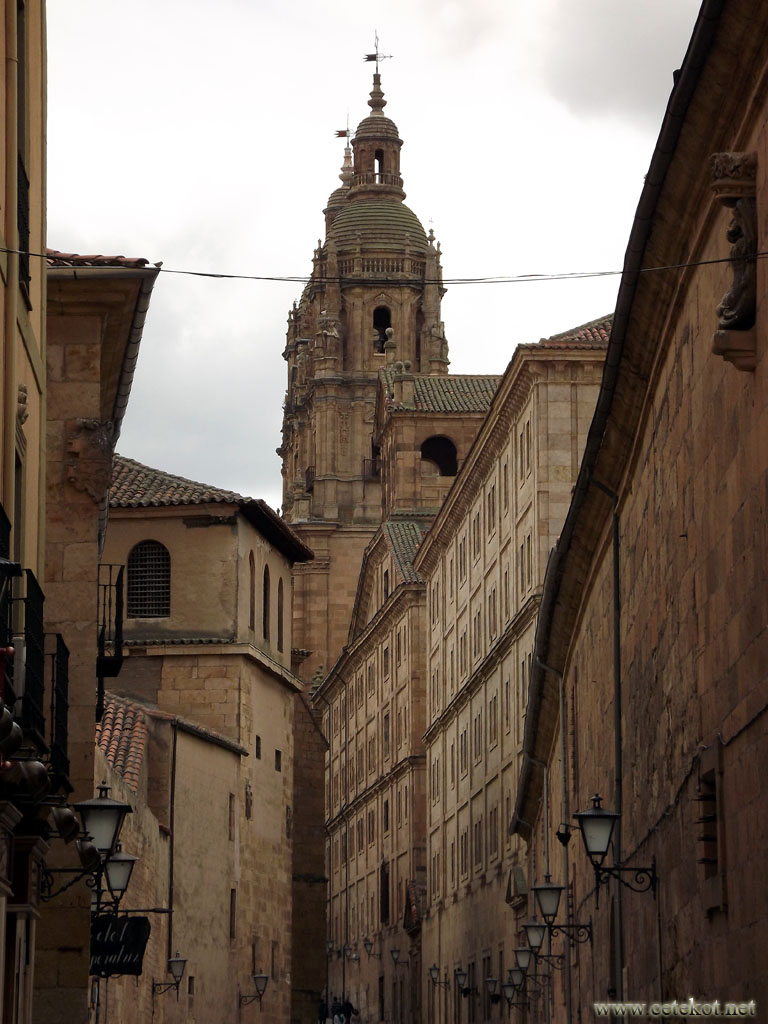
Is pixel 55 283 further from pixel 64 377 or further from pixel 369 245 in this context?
pixel 369 245

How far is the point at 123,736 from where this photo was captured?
128 ft

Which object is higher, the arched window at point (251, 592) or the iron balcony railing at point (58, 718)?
the arched window at point (251, 592)

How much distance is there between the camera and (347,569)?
4254 inches

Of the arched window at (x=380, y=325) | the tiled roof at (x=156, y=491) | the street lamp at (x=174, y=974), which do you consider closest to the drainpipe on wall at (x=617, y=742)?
the street lamp at (x=174, y=974)

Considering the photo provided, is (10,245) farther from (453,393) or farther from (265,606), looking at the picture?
(453,393)

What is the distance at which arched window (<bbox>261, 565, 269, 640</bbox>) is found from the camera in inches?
1967

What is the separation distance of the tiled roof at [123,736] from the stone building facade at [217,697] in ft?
2.86

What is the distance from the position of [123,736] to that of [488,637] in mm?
19015

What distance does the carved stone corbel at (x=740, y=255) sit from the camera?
1326 centimetres

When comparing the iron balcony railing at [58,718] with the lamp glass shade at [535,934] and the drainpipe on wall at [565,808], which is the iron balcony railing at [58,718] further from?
the drainpipe on wall at [565,808]

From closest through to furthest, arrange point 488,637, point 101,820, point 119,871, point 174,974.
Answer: point 101,820 → point 119,871 → point 174,974 → point 488,637

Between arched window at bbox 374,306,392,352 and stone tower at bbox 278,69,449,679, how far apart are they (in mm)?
54

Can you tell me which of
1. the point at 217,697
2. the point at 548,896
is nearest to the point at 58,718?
the point at 548,896

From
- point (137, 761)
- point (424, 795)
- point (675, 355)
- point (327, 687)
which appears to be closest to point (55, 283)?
point (675, 355)
